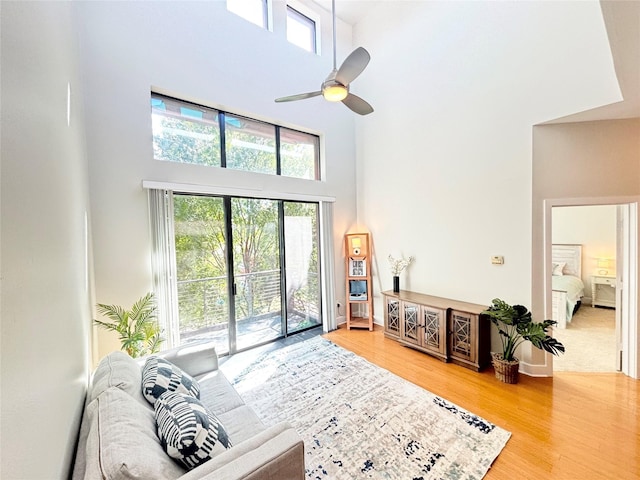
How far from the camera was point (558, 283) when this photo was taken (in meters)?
4.76

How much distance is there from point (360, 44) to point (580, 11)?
325cm

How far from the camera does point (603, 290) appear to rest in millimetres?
5027

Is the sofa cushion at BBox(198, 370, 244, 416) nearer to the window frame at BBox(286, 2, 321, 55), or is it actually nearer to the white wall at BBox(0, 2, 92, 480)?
the white wall at BBox(0, 2, 92, 480)

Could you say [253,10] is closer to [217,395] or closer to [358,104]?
[358,104]

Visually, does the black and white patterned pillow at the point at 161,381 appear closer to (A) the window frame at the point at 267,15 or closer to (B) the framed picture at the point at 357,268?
(B) the framed picture at the point at 357,268

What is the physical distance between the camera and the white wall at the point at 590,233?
510cm

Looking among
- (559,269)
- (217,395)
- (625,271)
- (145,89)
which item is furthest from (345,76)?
(559,269)

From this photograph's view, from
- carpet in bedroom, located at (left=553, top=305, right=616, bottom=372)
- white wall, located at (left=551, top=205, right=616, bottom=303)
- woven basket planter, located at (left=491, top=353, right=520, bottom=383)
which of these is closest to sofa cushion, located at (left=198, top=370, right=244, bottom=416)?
woven basket planter, located at (left=491, top=353, right=520, bottom=383)

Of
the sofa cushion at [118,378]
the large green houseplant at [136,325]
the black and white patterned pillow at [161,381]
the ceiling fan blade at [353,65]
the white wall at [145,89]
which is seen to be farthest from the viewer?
the white wall at [145,89]

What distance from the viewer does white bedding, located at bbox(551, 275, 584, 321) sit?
4309 millimetres

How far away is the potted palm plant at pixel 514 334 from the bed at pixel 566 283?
127cm

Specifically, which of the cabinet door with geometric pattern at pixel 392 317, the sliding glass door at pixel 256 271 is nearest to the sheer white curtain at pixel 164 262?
the sliding glass door at pixel 256 271

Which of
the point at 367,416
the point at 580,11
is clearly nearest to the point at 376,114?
the point at 580,11

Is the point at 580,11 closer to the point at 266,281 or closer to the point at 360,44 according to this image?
the point at 360,44
